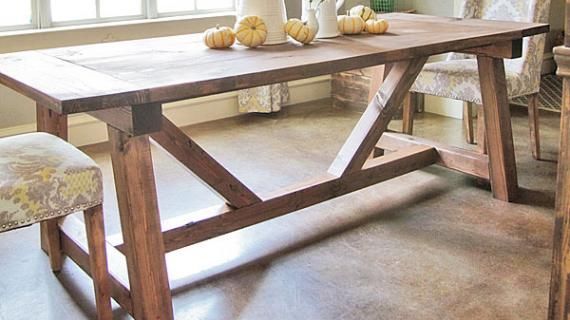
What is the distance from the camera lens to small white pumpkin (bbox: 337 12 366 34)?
2.82 meters

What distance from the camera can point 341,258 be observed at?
262 centimetres

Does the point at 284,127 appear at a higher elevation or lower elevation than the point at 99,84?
lower

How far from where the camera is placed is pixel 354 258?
103 inches

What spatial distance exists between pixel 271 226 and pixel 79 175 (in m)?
1.16

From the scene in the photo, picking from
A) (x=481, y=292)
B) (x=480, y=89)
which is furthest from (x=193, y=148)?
(x=480, y=89)

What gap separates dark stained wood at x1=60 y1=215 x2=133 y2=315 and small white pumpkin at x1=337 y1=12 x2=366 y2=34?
1263mm

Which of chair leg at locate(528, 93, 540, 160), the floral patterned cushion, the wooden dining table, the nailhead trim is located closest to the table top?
the wooden dining table

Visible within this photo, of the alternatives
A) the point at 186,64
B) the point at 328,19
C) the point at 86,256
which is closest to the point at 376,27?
the point at 328,19

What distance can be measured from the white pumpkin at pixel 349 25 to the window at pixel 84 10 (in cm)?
189

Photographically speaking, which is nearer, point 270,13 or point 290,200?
point 270,13

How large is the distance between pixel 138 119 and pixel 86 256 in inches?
26.4

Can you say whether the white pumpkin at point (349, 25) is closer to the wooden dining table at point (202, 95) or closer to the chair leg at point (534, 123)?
the wooden dining table at point (202, 95)

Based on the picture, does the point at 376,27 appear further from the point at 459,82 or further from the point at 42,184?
the point at 42,184

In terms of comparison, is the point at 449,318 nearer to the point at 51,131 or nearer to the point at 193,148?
the point at 193,148
